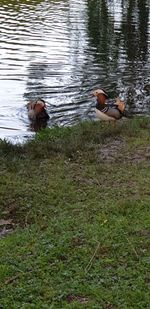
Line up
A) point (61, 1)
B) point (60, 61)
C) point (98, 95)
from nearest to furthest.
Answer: point (98, 95) < point (60, 61) < point (61, 1)

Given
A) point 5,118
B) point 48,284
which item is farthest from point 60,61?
point 48,284

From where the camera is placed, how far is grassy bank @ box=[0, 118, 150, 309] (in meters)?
4.84

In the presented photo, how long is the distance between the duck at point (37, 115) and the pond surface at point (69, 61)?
0.54 feet

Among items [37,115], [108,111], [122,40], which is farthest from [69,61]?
[108,111]

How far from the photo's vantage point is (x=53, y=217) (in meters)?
6.46

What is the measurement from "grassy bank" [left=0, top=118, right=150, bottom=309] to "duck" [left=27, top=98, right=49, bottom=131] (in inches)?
132

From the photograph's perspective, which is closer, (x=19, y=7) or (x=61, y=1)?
(x=19, y=7)

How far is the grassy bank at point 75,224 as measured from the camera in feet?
15.9

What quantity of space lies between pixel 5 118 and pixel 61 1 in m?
23.5

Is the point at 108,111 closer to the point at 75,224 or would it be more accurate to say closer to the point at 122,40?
the point at 75,224

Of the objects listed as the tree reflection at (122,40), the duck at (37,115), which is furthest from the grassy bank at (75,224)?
the tree reflection at (122,40)

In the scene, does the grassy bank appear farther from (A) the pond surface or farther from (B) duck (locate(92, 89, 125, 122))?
(A) the pond surface

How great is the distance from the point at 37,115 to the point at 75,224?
727 cm

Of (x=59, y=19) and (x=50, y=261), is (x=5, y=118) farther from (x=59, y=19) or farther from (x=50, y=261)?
(x=59, y=19)
